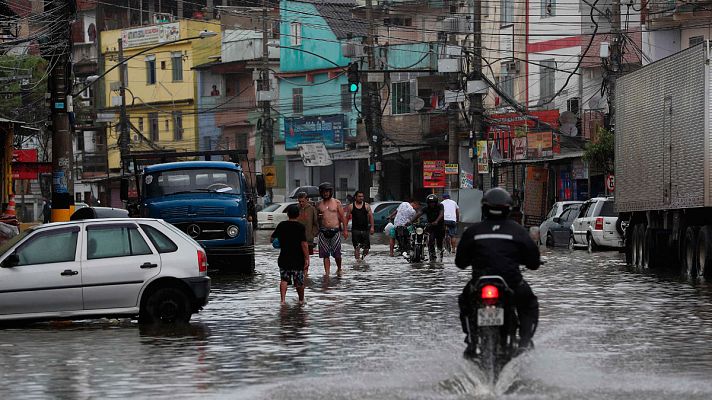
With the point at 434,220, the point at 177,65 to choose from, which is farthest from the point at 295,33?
the point at 434,220

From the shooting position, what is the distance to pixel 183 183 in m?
32.2

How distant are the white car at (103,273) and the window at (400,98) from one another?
5823cm

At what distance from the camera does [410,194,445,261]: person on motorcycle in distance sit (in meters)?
36.5

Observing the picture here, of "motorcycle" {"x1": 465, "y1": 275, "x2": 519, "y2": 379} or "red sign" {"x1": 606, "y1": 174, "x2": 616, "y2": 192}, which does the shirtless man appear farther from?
"red sign" {"x1": 606, "y1": 174, "x2": 616, "y2": 192}

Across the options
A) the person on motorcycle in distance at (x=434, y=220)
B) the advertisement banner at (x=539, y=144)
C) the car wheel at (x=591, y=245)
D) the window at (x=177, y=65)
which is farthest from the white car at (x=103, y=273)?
the window at (x=177, y=65)

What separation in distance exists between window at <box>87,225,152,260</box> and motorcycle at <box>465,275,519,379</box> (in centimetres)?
758

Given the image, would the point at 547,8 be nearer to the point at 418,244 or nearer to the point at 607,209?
the point at 607,209

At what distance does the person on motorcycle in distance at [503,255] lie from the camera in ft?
40.5

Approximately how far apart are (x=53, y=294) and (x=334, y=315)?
4.09 metres

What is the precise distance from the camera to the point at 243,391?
41.4ft

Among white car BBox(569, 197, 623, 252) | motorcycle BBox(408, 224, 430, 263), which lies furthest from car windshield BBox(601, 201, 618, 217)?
motorcycle BBox(408, 224, 430, 263)

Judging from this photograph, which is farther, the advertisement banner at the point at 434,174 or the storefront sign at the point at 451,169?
the advertisement banner at the point at 434,174

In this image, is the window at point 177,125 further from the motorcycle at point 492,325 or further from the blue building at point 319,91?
the motorcycle at point 492,325

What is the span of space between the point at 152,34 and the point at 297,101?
48.1 feet
